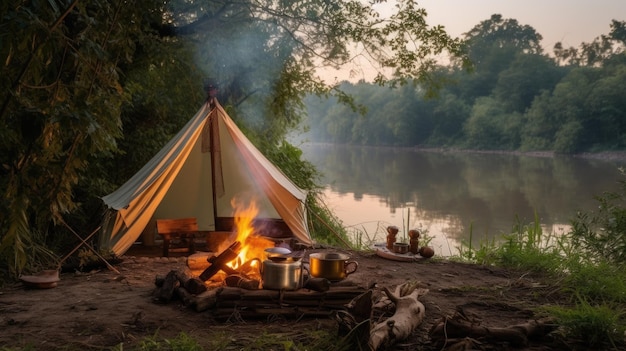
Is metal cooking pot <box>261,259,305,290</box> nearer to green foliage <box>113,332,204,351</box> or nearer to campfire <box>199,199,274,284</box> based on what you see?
campfire <box>199,199,274,284</box>

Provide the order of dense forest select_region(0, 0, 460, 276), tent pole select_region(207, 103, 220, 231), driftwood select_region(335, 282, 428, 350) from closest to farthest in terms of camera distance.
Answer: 1. driftwood select_region(335, 282, 428, 350)
2. dense forest select_region(0, 0, 460, 276)
3. tent pole select_region(207, 103, 220, 231)

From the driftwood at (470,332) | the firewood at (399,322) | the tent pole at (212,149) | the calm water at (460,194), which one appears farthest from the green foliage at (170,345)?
the calm water at (460,194)

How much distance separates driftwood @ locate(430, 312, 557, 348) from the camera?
2.79m

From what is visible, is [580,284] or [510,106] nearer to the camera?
[580,284]

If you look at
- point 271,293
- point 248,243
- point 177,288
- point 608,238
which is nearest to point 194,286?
point 177,288

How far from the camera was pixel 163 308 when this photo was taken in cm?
338

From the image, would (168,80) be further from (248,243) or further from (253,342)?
(253,342)

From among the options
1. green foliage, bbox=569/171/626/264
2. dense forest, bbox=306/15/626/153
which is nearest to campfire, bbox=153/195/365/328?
green foliage, bbox=569/171/626/264

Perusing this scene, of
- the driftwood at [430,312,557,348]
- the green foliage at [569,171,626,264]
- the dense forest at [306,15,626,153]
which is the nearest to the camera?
the driftwood at [430,312,557,348]

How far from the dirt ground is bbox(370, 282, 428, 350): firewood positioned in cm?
6

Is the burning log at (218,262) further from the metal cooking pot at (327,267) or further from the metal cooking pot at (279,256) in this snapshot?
the metal cooking pot at (327,267)

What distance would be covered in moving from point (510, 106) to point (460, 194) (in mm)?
18348

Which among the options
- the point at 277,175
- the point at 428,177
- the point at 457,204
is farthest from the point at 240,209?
the point at 428,177

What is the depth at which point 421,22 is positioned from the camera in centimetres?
626
